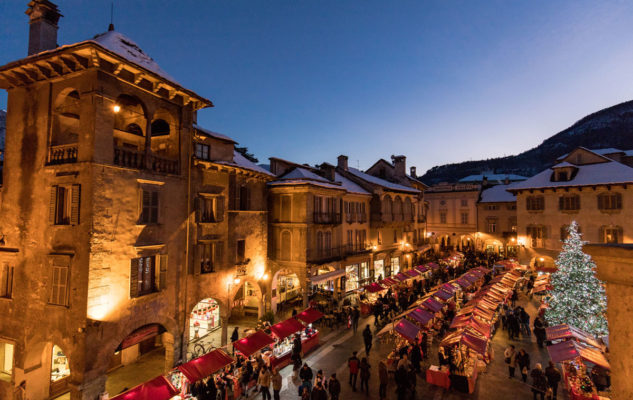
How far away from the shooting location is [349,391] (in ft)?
49.9

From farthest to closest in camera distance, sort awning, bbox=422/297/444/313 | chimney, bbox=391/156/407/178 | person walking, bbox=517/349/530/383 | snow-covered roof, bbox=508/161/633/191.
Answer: chimney, bbox=391/156/407/178 → snow-covered roof, bbox=508/161/633/191 → awning, bbox=422/297/444/313 → person walking, bbox=517/349/530/383

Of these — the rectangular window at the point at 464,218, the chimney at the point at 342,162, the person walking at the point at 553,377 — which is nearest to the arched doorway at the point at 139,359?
the person walking at the point at 553,377

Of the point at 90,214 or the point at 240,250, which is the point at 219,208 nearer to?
the point at 240,250

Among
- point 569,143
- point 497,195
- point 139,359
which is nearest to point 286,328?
point 139,359

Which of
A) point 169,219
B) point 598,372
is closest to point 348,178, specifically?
point 169,219

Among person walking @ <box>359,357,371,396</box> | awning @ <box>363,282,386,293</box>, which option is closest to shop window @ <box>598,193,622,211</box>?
awning @ <box>363,282,386,293</box>

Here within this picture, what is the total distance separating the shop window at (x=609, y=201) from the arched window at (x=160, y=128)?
132 ft

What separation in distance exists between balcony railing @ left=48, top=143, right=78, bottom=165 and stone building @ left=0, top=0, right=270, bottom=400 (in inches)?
2.2

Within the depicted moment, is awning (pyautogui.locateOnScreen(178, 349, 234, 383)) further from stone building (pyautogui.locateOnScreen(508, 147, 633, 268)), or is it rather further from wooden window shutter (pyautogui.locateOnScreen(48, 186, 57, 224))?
stone building (pyautogui.locateOnScreen(508, 147, 633, 268))

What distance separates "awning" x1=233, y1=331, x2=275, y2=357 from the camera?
617 inches

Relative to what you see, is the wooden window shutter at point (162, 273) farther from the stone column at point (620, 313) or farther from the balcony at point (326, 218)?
the stone column at point (620, 313)

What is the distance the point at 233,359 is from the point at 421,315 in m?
10.9

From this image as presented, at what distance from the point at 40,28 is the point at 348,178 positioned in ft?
93.1

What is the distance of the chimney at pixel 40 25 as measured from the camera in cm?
1527
